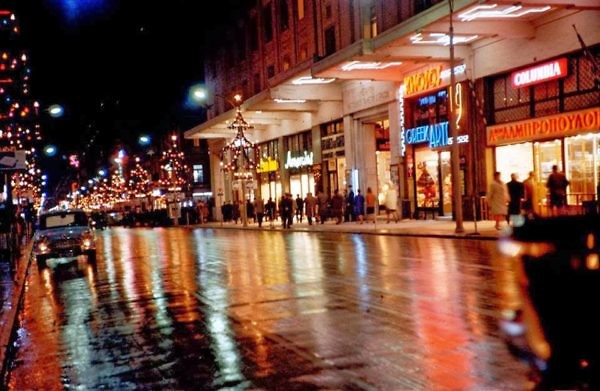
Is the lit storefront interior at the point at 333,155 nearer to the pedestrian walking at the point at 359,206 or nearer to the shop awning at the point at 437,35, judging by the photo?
the pedestrian walking at the point at 359,206

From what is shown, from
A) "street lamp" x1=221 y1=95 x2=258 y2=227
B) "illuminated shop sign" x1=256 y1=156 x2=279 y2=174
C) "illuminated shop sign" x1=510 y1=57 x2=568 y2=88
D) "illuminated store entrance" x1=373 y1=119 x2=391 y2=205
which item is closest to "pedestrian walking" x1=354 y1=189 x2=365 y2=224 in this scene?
"illuminated store entrance" x1=373 y1=119 x2=391 y2=205

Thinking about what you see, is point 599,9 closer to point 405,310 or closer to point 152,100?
point 405,310

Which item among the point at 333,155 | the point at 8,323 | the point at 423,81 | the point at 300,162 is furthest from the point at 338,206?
the point at 8,323

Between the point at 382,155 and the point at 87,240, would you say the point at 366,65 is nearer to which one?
the point at 382,155

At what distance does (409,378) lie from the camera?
675 centimetres

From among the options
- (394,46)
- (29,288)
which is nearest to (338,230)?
(394,46)

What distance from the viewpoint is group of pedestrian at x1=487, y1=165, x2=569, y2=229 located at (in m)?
22.7

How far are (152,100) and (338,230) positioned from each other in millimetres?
74197

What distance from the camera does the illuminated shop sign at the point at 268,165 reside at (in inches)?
2162

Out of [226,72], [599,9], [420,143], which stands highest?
[226,72]

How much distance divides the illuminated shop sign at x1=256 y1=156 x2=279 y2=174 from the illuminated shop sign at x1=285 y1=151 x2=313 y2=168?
2.40 meters

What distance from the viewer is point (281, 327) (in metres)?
9.73

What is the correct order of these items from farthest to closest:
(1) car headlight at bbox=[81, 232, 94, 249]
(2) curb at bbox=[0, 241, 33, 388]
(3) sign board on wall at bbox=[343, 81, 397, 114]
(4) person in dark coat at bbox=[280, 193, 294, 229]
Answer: (4) person in dark coat at bbox=[280, 193, 294, 229] → (3) sign board on wall at bbox=[343, 81, 397, 114] → (1) car headlight at bbox=[81, 232, 94, 249] → (2) curb at bbox=[0, 241, 33, 388]

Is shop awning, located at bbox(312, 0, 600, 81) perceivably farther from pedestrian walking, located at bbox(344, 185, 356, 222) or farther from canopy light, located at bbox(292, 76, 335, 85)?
pedestrian walking, located at bbox(344, 185, 356, 222)
